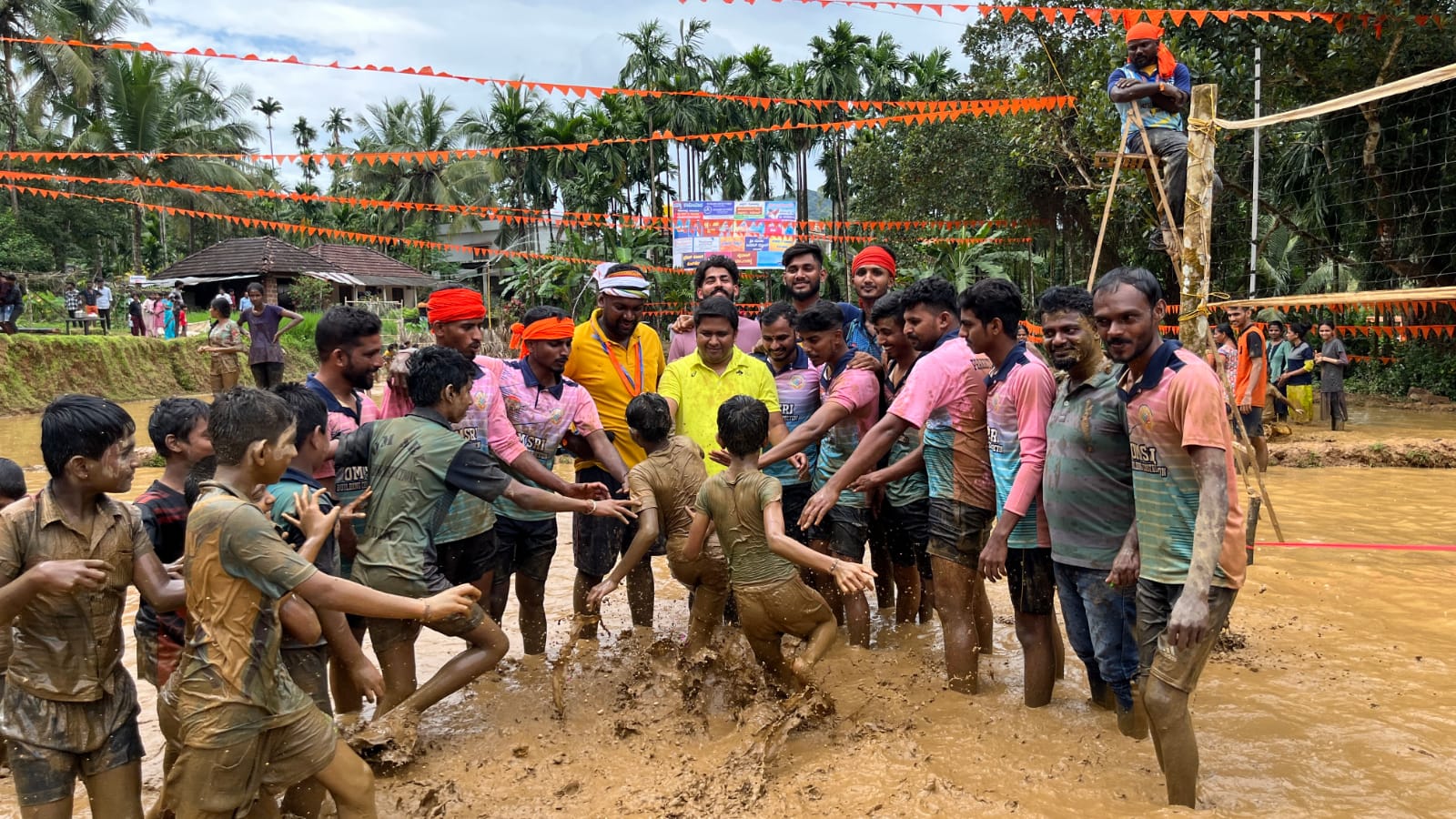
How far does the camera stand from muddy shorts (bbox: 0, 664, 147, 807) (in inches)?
119

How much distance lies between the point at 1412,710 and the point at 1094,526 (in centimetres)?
216

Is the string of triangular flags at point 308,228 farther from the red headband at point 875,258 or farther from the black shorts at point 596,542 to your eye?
the red headband at point 875,258

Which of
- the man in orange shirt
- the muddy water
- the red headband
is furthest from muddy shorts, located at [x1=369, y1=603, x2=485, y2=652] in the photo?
the man in orange shirt

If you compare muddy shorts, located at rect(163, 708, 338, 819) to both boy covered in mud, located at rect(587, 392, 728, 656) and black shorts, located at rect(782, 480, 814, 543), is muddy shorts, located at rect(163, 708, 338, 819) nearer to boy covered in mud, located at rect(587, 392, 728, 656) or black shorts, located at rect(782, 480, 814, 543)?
boy covered in mud, located at rect(587, 392, 728, 656)

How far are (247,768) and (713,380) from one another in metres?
3.20

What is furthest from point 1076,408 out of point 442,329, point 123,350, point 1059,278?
point 1059,278

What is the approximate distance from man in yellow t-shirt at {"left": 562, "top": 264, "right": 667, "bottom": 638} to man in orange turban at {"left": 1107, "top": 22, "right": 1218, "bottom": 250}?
366 centimetres

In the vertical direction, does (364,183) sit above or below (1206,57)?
above

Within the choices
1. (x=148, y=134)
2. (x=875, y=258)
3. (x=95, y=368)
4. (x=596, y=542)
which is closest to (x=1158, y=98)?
(x=875, y=258)

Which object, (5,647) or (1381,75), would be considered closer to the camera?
(5,647)

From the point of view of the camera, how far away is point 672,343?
6707 millimetres

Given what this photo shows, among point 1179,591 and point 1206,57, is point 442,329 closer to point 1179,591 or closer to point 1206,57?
point 1179,591

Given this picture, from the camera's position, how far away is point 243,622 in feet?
9.83

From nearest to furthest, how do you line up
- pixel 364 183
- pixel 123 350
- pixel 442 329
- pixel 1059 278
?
pixel 442 329
pixel 123 350
pixel 1059 278
pixel 364 183
